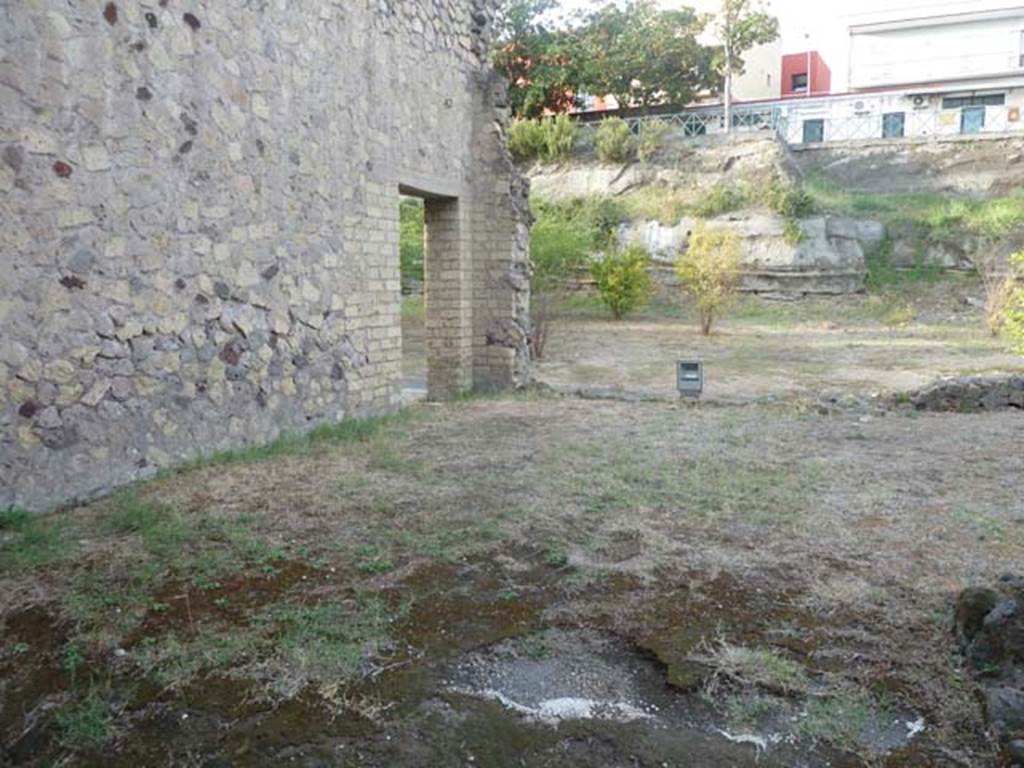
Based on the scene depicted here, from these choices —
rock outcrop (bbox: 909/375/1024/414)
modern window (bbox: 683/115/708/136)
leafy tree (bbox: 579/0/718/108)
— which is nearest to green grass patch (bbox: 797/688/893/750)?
rock outcrop (bbox: 909/375/1024/414)

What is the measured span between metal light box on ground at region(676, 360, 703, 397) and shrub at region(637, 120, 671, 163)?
16867 mm

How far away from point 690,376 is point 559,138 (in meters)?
17.9

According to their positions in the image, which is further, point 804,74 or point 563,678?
point 804,74

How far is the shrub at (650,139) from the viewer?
25.1m

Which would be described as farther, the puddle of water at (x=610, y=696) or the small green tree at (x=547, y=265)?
the small green tree at (x=547, y=265)

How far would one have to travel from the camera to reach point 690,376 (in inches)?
384

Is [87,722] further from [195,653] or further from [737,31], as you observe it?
[737,31]

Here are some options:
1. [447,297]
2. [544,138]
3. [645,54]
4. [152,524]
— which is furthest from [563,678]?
[645,54]

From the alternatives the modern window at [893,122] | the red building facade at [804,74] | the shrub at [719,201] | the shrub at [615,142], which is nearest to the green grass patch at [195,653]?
the shrub at [719,201]

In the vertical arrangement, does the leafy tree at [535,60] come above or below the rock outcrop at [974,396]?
above

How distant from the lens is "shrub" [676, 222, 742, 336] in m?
17.8

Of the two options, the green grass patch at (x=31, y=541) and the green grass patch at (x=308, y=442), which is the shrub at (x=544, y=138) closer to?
the green grass patch at (x=308, y=442)

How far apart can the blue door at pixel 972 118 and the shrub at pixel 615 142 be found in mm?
12900

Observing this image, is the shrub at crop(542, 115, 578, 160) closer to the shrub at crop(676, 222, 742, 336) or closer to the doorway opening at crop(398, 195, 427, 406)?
the doorway opening at crop(398, 195, 427, 406)
